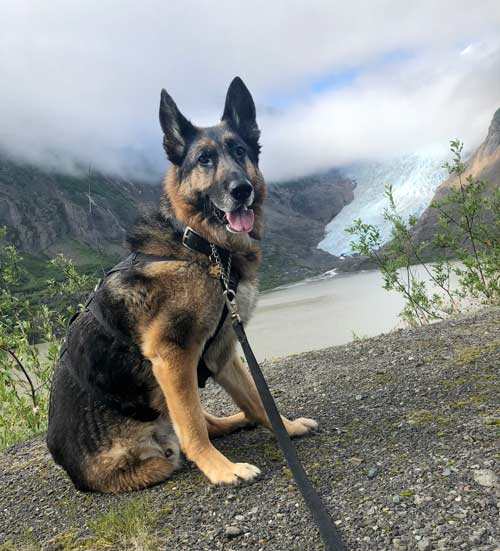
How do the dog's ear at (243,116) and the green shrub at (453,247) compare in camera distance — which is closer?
the dog's ear at (243,116)

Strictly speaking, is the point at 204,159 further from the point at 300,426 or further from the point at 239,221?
the point at 300,426

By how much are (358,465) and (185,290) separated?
166cm

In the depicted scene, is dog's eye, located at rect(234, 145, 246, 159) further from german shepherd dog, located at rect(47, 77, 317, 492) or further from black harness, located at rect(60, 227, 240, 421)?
black harness, located at rect(60, 227, 240, 421)

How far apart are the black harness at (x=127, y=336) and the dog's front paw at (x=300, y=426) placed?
779 mm

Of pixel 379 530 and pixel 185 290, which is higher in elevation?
pixel 185 290

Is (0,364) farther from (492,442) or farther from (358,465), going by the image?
(492,442)

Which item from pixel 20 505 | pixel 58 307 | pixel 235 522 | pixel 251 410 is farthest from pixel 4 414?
pixel 235 522

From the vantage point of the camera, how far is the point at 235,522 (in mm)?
2609

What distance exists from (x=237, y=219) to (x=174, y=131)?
3.49 ft

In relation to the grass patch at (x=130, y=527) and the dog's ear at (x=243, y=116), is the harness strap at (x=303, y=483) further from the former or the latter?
the dog's ear at (x=243, y=116)

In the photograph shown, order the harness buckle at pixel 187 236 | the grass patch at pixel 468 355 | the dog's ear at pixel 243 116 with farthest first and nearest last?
the grass patch at pixel 468 355 → the dog's ear at pixel 243 116 → the harness buckle at pixel 187 236

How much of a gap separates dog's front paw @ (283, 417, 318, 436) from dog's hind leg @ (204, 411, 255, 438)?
0.50 metres

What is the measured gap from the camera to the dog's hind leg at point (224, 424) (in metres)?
4.08

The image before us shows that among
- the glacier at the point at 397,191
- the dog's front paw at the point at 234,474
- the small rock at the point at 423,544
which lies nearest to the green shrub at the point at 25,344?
the dog's front paw at the point at 234,474
